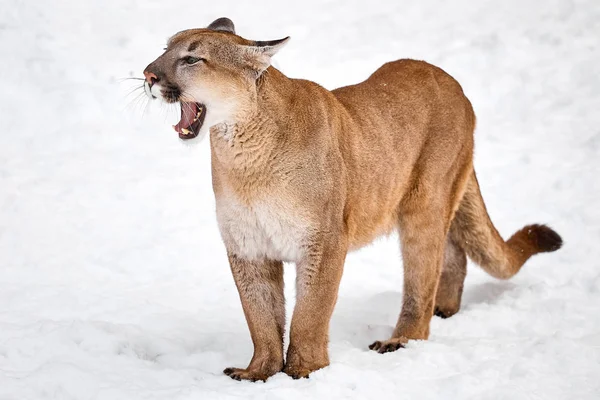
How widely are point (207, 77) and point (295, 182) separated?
811 millimetres

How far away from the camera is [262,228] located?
556cm

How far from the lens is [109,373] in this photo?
18.5 feet

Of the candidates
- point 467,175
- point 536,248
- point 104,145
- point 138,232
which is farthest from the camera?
point 104,145

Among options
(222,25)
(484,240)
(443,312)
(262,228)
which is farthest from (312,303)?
(484,240)

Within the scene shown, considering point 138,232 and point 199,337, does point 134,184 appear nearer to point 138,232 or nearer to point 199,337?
point 138,232

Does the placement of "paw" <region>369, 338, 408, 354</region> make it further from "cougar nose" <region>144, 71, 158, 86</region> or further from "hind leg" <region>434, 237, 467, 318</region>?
"cougar nose" <region>144, 71, 158, 86</region>

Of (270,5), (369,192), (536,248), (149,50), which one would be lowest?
(536,248)

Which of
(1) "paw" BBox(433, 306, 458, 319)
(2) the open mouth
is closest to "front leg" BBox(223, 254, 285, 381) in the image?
(2) the open mouth

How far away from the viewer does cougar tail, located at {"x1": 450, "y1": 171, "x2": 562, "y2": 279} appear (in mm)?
7504

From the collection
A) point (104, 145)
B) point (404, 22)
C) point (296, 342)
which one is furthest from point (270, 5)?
point (296, 342)

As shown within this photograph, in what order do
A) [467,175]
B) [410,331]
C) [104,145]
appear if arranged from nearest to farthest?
1. [410,331]
2. [467,175]
3. [104,145]

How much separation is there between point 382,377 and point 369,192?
50.9 inches

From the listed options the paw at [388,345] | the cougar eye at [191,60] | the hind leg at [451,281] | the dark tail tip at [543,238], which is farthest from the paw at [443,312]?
the cougar eye at [191,60]

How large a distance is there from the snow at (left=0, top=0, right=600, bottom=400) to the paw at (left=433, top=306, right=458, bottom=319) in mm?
152
